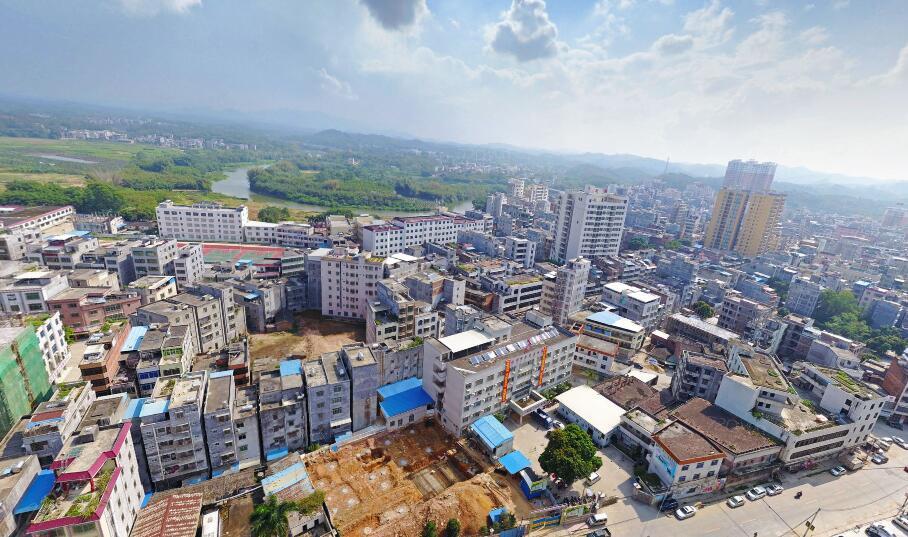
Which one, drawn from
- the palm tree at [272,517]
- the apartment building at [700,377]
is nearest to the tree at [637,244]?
the apartment building at [700,377]

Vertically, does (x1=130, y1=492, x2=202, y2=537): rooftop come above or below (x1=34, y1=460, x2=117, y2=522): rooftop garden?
below

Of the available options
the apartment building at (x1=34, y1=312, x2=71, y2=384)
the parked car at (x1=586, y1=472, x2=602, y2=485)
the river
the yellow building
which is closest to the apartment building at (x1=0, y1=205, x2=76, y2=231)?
the apartment building at (x1=34, y1=312, x2=71, y2=384)

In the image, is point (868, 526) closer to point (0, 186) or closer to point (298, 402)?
point (298, 402)

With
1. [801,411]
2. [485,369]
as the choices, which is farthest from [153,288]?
[801,411]

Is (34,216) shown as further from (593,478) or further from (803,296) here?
(803,296)

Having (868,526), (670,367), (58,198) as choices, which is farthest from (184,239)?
(868,526)

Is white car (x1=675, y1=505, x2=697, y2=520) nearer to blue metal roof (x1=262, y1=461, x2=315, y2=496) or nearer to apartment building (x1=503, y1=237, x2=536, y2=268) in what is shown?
blue metal roof (x1=262, y1=461, x2=315, y2=496)
